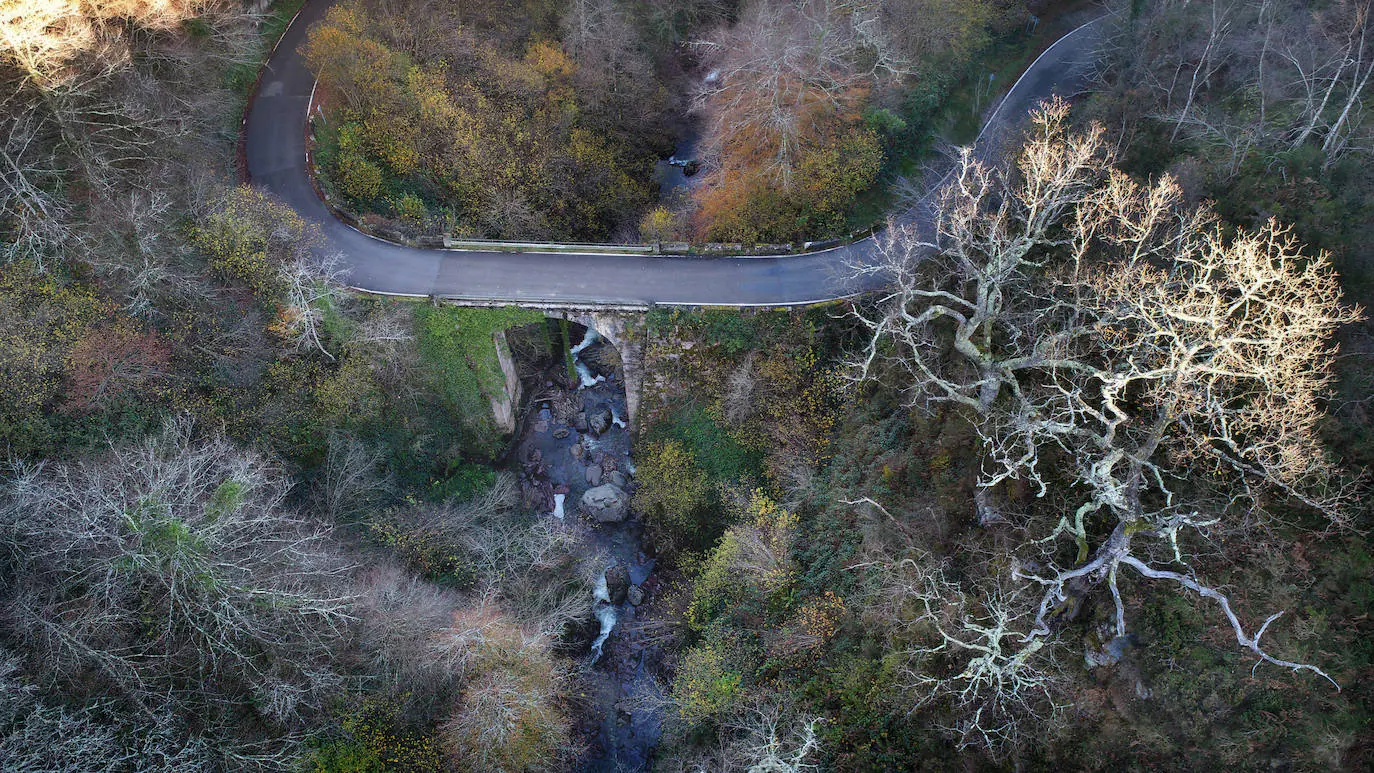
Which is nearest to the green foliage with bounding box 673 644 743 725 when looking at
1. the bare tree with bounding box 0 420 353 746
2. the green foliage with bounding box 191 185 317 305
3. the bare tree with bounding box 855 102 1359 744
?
the bare tree with bounding box 855 102 1359 744

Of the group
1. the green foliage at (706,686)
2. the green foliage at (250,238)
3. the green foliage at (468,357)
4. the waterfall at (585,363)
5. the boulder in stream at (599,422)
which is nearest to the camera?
the green foliage at (706,686)

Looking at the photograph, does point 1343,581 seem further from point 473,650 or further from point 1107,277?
point 473,650

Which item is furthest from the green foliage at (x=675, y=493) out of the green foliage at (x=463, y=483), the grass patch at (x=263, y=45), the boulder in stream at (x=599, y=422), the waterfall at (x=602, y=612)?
the grass patch at (x=263, y=45)

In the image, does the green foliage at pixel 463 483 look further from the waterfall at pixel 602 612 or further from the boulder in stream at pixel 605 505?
the waterfall at pixel 602 612

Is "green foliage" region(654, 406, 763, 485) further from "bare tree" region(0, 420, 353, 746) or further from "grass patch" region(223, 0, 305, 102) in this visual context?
"grass patch" region(223, 0, 305, 102)

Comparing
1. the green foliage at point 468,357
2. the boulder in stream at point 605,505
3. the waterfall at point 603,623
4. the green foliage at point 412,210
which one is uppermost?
the green foliage at point 412,210

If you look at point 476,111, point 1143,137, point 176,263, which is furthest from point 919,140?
point 176,263
